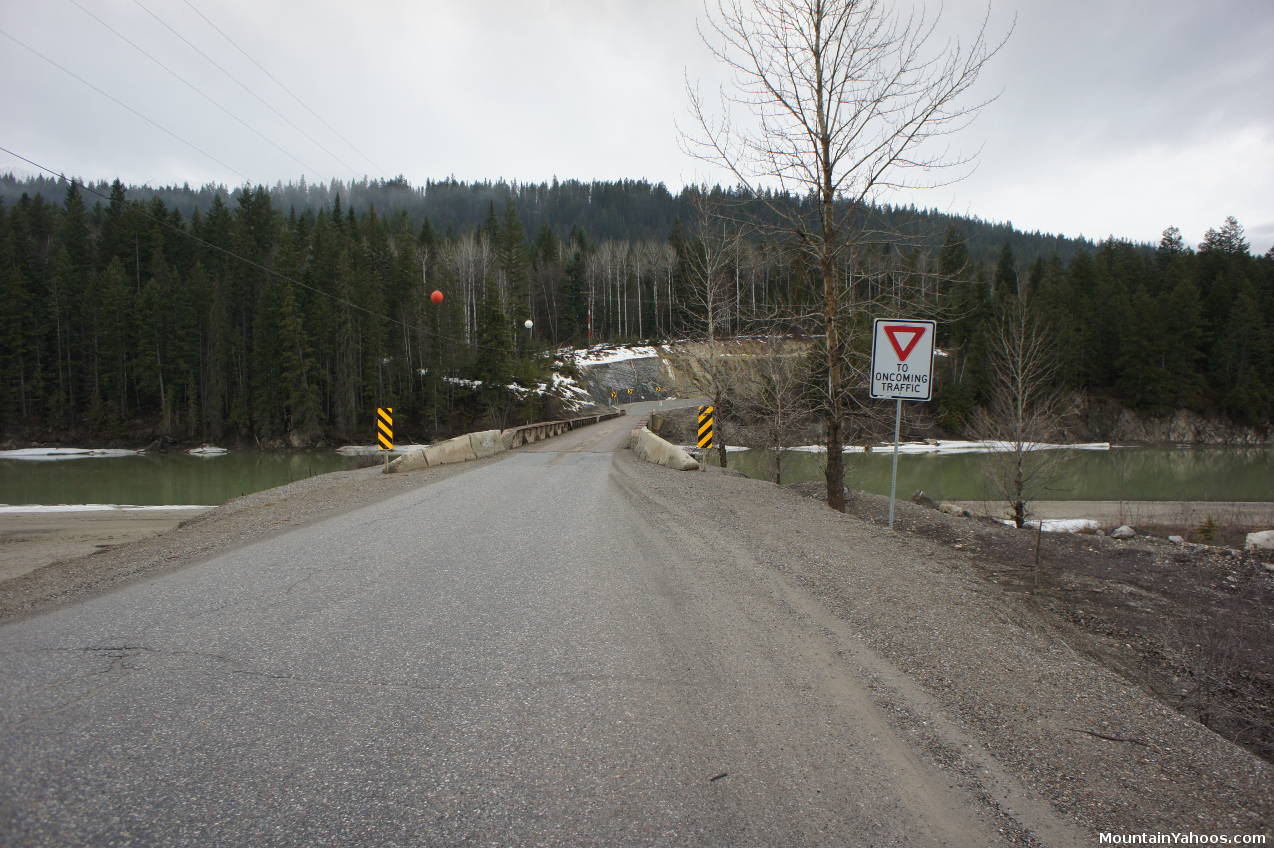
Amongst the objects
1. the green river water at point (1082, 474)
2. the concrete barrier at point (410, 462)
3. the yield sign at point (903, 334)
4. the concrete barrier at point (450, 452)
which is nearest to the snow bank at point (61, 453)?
the concrete barrier at point (450, 452)

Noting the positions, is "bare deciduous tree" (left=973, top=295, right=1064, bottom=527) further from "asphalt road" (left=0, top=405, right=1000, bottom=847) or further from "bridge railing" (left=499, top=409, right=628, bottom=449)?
"bridge railing" (left=499, top=409, right=628, bottom=449)

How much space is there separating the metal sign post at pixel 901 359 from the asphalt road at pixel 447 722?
5160 mm

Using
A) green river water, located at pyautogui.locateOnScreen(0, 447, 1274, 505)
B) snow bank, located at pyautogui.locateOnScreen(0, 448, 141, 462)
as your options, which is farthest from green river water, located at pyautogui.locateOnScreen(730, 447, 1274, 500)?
snow bank, located at pyautogui.locateOnScreen(0, 448, 141, 462)

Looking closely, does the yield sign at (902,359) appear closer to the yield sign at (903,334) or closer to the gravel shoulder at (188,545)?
the yield sign at (903,334)

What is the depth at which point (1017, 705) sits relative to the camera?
3.70m

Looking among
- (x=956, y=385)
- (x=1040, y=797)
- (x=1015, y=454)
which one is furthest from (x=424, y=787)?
(x=956, y=385)

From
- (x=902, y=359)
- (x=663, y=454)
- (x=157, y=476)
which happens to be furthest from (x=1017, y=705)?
(x=157, y=476)

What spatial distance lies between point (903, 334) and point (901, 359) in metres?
0.38

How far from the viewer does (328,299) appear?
2352 inches

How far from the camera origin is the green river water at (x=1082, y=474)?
2934 centimetres

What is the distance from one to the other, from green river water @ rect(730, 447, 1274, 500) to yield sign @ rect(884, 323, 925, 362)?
12.7 meters

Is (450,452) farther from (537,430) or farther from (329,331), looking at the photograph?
(329,331)

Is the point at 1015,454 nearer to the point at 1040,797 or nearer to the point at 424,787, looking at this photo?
the point at 1040,797

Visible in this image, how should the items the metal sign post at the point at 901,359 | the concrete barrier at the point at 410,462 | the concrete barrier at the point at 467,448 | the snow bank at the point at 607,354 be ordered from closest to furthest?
the metal sign post at the point at 901,359 → the concrete barrier at the point at 410,462 → the concrete barrier at the point at 467,448 → the snow bank at the point at 607,354
